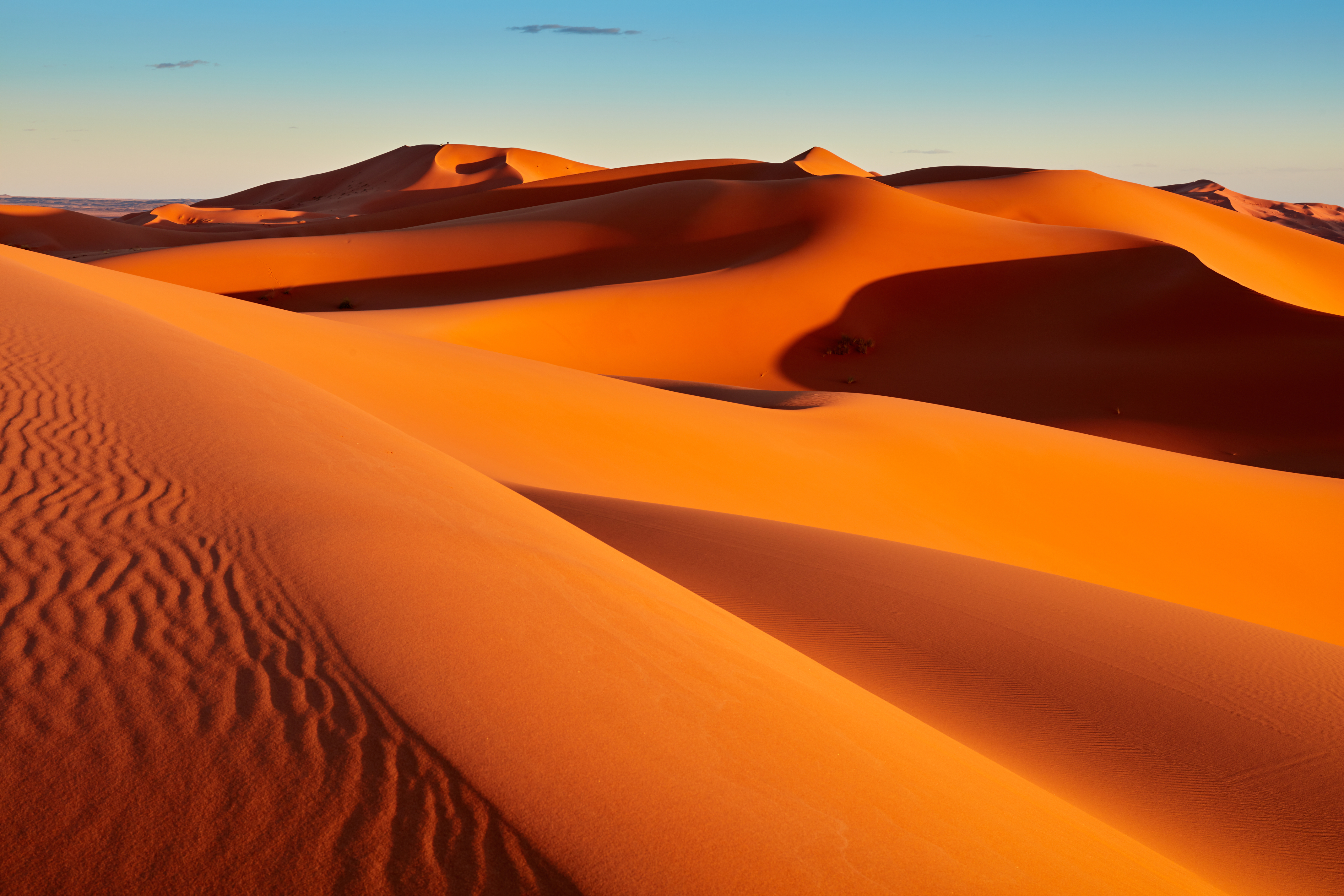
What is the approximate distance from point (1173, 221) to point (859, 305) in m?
24.2

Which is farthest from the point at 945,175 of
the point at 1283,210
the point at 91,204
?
the point at 91,204

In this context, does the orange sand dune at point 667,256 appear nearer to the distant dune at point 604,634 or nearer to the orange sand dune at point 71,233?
the distant dune at point 604,634

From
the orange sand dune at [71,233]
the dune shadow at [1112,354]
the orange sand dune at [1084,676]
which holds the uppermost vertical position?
the orange sand dune at [71,233]

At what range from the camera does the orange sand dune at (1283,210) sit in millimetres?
67500

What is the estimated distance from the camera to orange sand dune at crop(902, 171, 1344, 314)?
3572 centimetres

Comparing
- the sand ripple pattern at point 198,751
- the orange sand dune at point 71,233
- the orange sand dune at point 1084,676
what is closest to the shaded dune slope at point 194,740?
the sand ripple pattern at point 198,751

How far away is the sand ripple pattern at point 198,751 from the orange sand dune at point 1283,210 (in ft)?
244

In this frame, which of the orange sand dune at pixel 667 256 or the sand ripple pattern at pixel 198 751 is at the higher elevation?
the sand ripple pattern at pixel 198 751

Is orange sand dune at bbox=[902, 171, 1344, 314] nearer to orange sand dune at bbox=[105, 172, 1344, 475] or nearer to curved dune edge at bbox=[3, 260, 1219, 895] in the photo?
orange sand dune at bbox=[105, 172, 1344, 475]

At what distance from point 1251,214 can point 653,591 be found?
79.0 meters

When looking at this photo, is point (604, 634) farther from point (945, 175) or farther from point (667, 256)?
point (945, 175)

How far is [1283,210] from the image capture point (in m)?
73.0

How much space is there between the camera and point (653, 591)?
4.07 metres

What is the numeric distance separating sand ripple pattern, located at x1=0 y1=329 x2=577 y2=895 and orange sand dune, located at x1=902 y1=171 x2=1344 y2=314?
36936 millimetres
